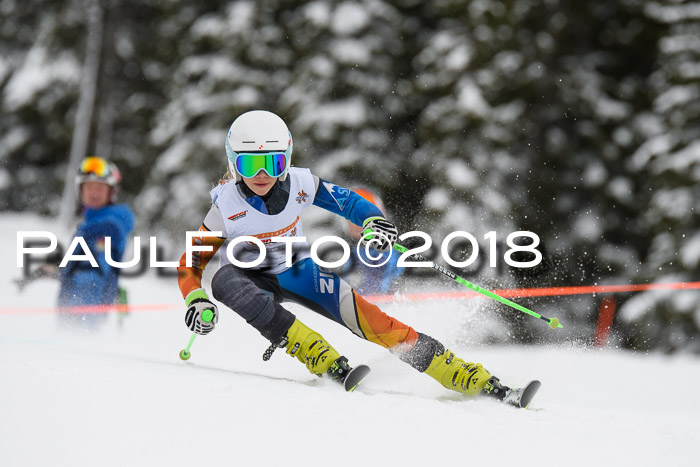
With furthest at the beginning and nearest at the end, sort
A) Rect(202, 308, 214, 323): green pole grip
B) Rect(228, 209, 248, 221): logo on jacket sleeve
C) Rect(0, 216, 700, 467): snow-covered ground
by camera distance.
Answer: Rect(228, 209, 248, 221): logo on jacket sleeve
Rect(202, 308, 214, 323): green pole grip
Rect(0, 216, 700, 467): snow-covered ground

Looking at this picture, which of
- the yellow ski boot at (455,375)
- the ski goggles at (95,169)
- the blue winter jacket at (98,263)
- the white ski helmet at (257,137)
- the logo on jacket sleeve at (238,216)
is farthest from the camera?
the ski goggles at (95,169)

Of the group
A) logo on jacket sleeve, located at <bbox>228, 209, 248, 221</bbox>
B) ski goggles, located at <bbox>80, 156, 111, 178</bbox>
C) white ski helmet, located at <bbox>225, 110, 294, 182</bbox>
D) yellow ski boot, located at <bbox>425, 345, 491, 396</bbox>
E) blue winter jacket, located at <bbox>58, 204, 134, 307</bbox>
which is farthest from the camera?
ski goggles, located at <bbox>80, 156, 111, 178</bbox>

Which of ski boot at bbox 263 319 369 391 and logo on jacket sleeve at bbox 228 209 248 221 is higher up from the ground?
logo on jacket sleeve at bbox 228 209 248 221

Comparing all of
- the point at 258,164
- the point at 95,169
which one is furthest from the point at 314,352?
the point at 95,169

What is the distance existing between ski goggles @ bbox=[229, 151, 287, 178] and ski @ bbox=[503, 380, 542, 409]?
187cm

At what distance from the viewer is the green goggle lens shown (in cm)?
418

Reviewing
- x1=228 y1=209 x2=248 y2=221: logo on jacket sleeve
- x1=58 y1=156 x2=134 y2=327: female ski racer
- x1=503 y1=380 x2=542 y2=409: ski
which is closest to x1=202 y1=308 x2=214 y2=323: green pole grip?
x1=228 y1=209 x2=248 y2=221: logo on jacket sleeve

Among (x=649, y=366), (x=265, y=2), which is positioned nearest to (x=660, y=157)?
(x=649, y=366)

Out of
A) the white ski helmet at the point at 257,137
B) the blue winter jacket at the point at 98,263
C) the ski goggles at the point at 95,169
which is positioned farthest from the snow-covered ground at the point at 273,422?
the ski goggles at the point at 95,169

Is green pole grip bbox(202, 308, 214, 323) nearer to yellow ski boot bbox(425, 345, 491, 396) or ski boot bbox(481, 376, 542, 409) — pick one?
yellow ski boot bbox(425, 345, 491, 396)

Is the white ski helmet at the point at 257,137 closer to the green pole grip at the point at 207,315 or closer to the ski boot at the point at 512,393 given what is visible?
the green pole grip at the point at 207,315

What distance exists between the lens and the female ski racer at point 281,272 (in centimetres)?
419

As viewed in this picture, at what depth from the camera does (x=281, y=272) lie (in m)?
4.59

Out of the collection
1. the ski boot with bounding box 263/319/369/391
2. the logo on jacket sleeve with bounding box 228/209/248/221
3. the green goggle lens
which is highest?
the green goggle lens
